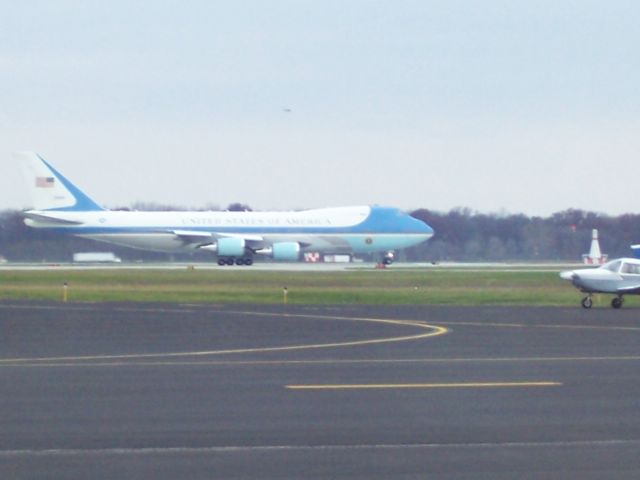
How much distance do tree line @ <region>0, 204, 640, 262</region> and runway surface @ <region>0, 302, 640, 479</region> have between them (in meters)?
58.4

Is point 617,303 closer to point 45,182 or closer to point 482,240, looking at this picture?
point 45,182

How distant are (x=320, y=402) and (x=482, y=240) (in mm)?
86796

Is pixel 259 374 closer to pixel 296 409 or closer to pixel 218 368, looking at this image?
pixel 218 368

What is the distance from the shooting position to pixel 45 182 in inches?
2970

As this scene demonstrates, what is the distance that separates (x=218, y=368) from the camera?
56.9 feet

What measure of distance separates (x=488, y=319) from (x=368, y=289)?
61.3 feet

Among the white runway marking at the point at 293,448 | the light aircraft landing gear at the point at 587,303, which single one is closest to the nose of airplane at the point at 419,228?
the light aircraft landing gear at the point at 587,303

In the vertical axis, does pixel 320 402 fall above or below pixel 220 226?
below

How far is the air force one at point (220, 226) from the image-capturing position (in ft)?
246

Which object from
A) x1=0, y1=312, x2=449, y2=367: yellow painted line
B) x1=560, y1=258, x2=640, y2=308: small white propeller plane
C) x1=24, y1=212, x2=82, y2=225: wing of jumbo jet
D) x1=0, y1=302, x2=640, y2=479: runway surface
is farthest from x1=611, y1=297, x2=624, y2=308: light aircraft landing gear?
x1=24, y1=212, x2=82, y2=225: wing of jumbo jet

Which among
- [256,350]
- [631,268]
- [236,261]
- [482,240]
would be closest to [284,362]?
[256,350]

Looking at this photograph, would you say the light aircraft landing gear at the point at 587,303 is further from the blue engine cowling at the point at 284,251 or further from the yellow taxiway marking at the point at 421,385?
the blue engine cowling at the point at 284,251

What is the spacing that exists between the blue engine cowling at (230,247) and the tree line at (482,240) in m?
11.7

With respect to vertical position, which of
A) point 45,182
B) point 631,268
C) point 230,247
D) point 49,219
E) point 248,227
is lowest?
point 631,268
